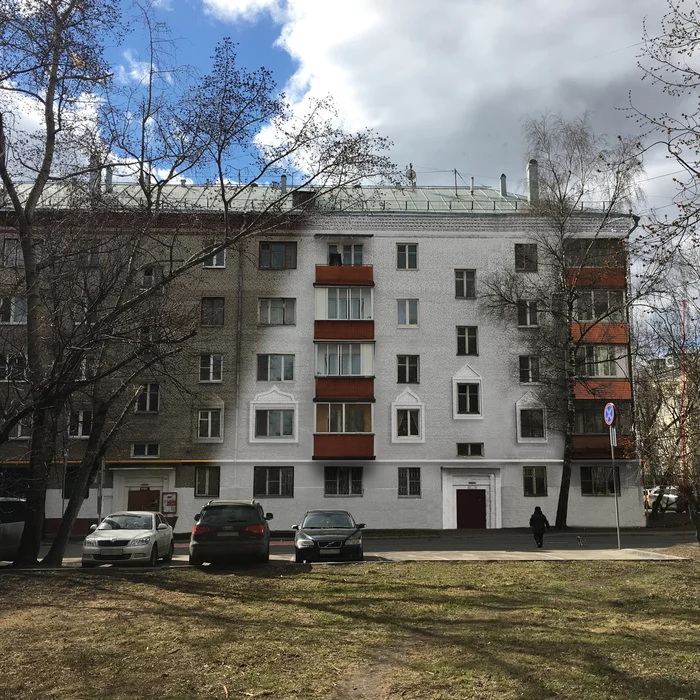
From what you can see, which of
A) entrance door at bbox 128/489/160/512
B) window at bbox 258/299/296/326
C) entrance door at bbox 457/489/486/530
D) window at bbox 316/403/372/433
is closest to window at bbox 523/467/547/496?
entrance door at bbox 457/489/486/530

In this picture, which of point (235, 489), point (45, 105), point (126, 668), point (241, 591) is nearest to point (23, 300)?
point (45, 105)

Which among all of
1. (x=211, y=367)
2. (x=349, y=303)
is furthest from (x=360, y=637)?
(x=349, y=303)

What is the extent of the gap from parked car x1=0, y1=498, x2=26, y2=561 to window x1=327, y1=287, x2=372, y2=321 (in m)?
20.8

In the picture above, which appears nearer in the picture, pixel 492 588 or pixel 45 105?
pixel 492 588

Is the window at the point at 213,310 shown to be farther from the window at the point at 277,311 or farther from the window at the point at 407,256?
the window at the point at 407,256

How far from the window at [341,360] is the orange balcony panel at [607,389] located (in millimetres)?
10833

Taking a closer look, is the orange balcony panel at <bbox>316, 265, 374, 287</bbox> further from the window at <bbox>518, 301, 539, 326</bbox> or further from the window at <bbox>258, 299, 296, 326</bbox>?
the window at <bbox>518, 301, 539, 326</bbox>

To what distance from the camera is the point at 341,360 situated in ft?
128

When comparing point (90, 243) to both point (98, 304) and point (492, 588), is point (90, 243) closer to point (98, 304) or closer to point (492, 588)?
point (98, 304)

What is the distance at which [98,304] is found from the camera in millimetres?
14703

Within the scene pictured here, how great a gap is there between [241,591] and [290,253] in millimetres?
28969

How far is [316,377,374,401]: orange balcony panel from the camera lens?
3838 centimetres

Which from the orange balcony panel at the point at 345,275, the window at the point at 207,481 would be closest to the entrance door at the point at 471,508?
the orange balcony panel at the point at 345,275

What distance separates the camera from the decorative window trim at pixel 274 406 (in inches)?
1503
